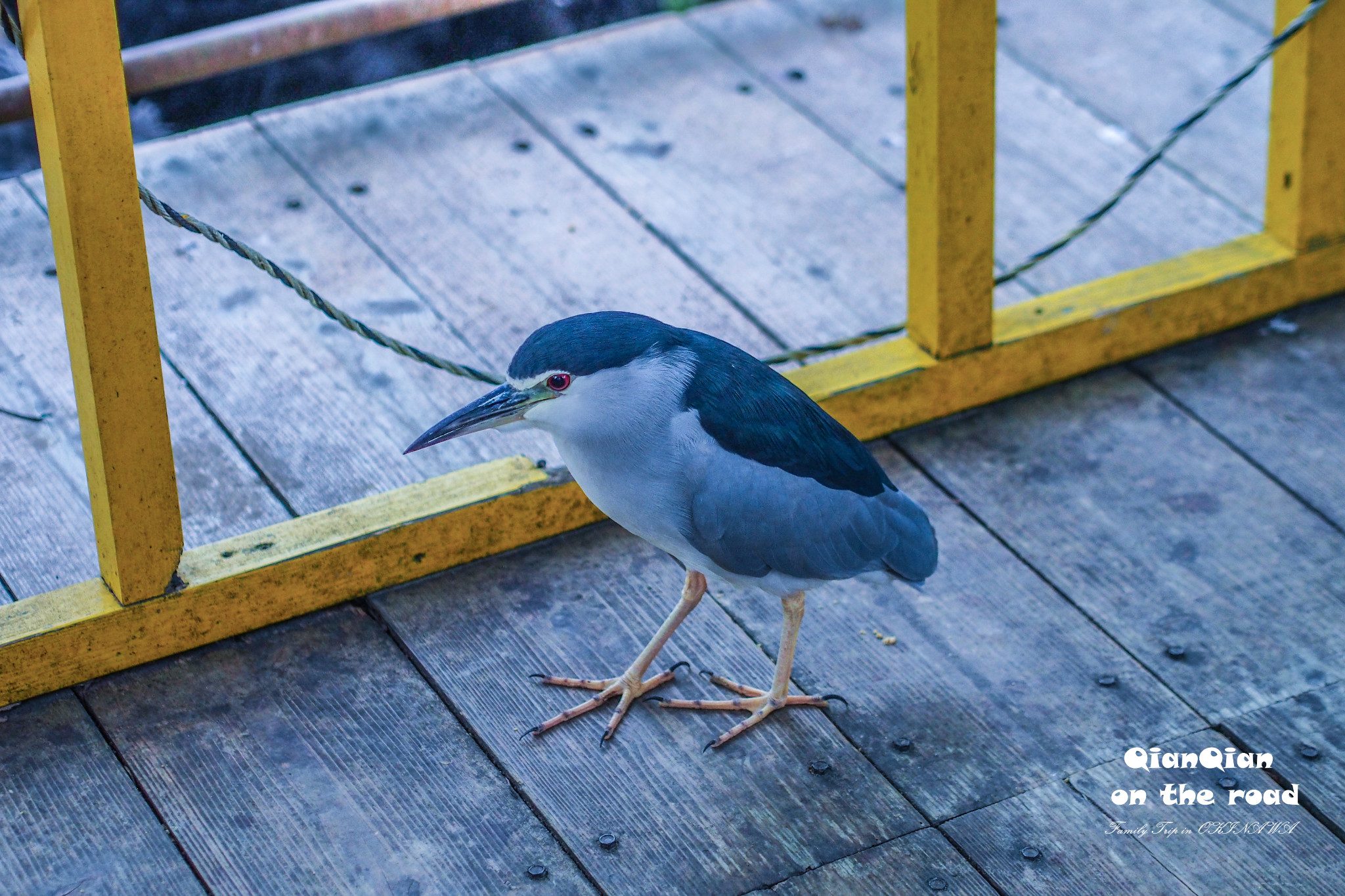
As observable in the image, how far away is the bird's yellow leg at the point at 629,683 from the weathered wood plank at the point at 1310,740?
2.68 feet

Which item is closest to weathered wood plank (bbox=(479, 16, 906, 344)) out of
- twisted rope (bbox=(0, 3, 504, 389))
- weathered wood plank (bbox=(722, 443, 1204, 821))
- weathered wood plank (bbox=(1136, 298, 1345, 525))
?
weathered wood plank (bbox=(1136, 298, 1345, 525))

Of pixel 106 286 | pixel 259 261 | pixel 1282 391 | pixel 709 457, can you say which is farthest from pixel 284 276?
pixel 1282 391

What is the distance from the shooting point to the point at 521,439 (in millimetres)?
2881

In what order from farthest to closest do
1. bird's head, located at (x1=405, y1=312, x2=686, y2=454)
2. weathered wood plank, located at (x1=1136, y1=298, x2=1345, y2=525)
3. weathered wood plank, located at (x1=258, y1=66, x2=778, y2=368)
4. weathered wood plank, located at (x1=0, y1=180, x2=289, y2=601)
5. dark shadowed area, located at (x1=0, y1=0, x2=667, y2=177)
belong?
dark shadowed area, located at (x1=0, y1=0, x2=667, y2=177), weathered wood plank, located at (x1=258, y1=66, x2=778, y2=368), weathered wood plank, located at (x1=1136, y1=298, x2=1345, y2=525), weathered wood plank, located at (x1=0, y1=180, x2=289, y2=601), bird's head, located at (x1=405, y1=312, x2=686, y2=454)

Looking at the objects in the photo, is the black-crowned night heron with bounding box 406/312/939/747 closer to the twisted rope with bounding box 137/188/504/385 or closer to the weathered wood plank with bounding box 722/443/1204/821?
the weathered wood plank with bounding box 722/443/1204/821

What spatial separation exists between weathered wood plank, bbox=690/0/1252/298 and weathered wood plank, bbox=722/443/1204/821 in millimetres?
919

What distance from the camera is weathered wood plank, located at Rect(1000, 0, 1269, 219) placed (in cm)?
365

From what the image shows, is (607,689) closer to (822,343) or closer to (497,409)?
(497,409)

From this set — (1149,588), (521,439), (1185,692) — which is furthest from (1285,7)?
(521,439)

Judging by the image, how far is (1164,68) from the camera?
3.93 meters

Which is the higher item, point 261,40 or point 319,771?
point 261,40

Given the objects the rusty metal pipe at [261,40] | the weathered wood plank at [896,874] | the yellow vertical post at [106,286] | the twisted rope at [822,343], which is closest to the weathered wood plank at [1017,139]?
the twisted rope at [822,343]

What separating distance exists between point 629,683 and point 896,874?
50 cm

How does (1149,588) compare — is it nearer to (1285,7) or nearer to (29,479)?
(1285,7)
